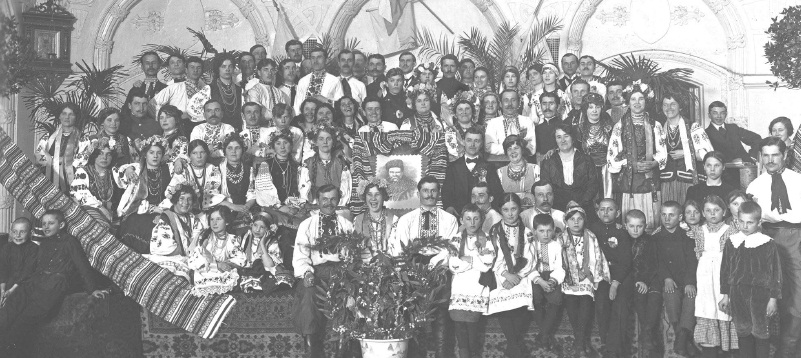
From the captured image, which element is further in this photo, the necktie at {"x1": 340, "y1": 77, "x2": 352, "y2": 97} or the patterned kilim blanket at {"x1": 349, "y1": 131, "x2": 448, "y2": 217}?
the necktie at {"x1": 340, "y1": 77, "x2": 352, "y2": 97}

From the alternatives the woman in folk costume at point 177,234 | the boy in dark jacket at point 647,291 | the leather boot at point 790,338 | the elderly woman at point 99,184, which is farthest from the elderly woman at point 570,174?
the elderly woman at point 99,184

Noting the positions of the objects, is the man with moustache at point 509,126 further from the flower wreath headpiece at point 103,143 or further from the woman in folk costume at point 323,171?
the flower wreath headpiece at point 103,143

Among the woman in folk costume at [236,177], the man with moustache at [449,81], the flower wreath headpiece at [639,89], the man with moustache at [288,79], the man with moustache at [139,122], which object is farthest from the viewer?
the man with moustache at [288,79]

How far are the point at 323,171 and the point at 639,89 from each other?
3.05 m

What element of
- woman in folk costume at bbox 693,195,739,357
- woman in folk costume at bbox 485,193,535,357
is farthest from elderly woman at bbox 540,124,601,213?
woman in folk costume at bbox 693,195,739,357

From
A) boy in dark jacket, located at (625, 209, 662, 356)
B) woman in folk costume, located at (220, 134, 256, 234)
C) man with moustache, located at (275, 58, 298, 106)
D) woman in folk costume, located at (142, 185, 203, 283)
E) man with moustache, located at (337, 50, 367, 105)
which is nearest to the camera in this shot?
boy in dark jacket, located at (625, 209, 662, 356)

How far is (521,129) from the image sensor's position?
11094 millimetres

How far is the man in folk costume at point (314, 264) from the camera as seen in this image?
354 inches

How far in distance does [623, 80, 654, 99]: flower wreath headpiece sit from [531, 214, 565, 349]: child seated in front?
86.1 inches

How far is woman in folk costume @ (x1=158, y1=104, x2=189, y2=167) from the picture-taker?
35.8 ft

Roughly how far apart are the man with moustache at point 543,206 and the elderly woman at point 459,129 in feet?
4.44

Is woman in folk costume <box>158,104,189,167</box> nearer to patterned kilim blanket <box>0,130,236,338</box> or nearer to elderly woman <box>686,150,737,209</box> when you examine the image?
patterned kilim blanket <box>0,130,236,338</box>

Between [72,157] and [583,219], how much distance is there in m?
4.96

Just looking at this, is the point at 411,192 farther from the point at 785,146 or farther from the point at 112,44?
the point at 112,44
